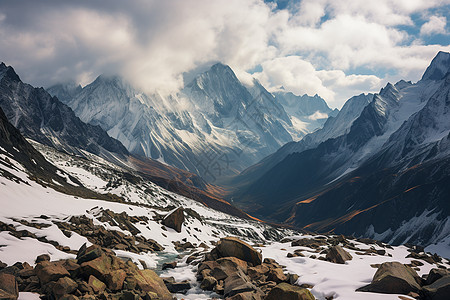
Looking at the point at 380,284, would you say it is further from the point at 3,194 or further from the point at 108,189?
the point at 108,189

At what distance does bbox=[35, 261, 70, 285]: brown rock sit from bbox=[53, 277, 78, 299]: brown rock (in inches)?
28.3

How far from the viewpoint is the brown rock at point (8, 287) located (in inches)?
488

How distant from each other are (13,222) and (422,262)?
4127 cm

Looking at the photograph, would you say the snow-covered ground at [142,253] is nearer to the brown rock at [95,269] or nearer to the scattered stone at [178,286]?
the scattered stone at [178,286]

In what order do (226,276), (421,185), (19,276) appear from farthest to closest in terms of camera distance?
1. (421,185)
2. (226,276)
3. (19,276)

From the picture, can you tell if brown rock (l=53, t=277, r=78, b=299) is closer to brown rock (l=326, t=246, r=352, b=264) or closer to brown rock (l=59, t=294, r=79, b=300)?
brown rock (l=59, t=294, r=79, b=300)

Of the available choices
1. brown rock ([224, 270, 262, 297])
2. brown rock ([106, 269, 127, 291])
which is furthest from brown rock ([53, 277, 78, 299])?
brown rock ([224, 270, 262, 297])

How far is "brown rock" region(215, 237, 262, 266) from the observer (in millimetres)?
25984

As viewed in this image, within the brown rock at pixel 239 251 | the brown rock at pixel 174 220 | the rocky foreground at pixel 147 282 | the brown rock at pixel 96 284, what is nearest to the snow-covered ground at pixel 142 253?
the rocky foreground at pixel 147 282

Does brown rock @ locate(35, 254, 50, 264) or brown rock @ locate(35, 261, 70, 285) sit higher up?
brown rock @ locate(35, 254, 50, 264)

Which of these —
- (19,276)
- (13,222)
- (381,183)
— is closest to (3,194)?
(13,222)

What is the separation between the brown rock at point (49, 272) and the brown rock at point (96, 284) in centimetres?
140

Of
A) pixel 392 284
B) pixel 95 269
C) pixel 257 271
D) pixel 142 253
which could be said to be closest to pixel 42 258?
pixel 95 269

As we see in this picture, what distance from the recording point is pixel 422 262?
1219 inches
